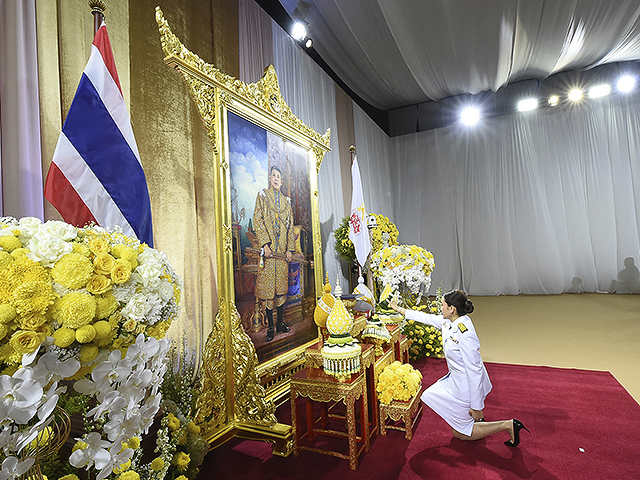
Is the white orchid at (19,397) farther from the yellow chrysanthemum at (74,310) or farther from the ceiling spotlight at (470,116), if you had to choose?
the ceiling spotlight at (470,116)

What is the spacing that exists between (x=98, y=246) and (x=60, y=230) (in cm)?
11

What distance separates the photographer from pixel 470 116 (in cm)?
953

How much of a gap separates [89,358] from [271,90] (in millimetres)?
2993

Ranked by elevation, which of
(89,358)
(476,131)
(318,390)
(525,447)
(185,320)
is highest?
(476,131)

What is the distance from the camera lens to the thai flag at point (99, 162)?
6.35ft

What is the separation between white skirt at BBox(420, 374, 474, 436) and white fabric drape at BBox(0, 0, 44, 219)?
9.10 feet

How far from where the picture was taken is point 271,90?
3.42m

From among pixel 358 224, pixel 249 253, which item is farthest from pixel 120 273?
pixel 358 224

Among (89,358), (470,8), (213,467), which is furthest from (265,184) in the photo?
(470,8)

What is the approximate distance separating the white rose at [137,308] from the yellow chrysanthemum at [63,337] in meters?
0.15

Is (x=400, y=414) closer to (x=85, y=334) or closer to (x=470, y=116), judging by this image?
(x=85, y=334)

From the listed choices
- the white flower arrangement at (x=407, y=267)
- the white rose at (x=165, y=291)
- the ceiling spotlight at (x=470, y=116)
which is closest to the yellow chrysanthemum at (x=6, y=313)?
the white rose at (x=165, y=291)

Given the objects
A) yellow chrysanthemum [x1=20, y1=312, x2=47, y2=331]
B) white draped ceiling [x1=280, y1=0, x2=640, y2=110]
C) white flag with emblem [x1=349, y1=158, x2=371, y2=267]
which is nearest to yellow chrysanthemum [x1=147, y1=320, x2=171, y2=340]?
yellow chrysanthemum [x1=20, y1=312, x2=47, y2=331]

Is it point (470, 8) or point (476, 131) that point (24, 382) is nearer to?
point (470, 8)
